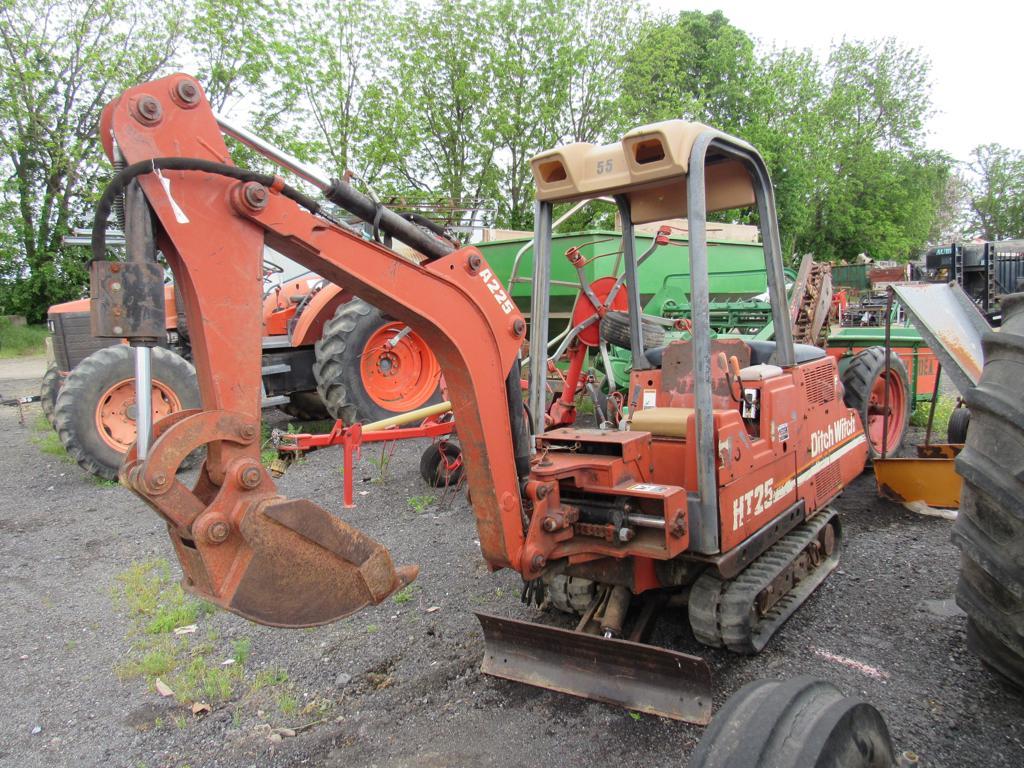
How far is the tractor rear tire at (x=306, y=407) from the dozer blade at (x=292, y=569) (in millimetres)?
6799

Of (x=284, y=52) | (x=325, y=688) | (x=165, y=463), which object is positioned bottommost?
(x=325, y=688)

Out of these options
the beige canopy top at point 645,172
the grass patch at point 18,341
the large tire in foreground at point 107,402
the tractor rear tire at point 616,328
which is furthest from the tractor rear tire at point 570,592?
the grass patch at point 18,341

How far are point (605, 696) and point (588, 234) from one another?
21.1 feet

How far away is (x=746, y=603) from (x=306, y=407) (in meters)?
7.15

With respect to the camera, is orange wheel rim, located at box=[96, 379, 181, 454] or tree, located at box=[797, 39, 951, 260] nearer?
orange wheel rim, located at box=[96, 379, 181, 454]

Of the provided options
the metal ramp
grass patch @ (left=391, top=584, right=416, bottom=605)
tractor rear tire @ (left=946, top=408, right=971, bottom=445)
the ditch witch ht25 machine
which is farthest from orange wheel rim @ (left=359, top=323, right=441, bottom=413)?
tractor rear tire @ (left=946, top=408, right=971, bottom=445)

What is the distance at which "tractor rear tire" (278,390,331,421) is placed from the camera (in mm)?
9125

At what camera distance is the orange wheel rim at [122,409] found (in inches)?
287

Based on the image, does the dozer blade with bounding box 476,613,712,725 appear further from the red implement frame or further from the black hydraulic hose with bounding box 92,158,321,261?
the red implement frame

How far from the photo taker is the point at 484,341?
9.36 ft

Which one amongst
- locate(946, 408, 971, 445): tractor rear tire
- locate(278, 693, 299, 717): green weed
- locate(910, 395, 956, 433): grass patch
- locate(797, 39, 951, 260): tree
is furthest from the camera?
locate(797, 39, 951, 260): tree

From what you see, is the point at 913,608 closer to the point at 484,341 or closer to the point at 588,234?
the point at 484,341

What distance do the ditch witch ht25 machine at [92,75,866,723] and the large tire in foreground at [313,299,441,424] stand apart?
4.38m

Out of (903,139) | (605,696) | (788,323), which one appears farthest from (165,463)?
(903,139)
